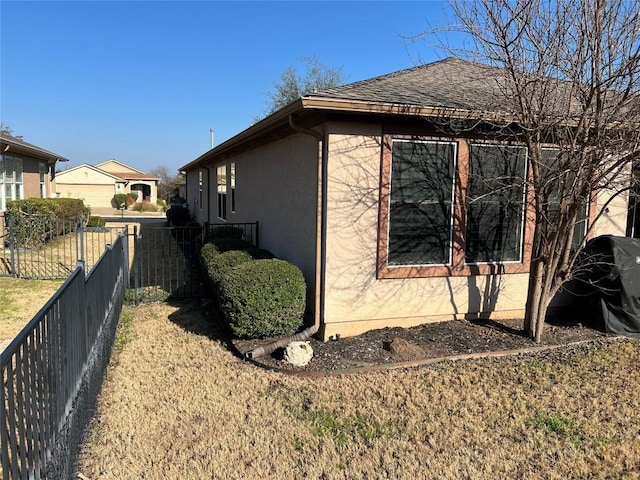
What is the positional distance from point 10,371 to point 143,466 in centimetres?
174

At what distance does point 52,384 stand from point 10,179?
1625 centimetres

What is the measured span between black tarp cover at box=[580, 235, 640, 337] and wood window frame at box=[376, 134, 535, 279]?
0.85m

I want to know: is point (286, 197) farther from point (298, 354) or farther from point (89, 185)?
point (89, 185)

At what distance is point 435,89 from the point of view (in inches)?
260

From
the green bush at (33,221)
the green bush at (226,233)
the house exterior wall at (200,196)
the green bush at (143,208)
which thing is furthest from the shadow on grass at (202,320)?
the green bush at (143,208)

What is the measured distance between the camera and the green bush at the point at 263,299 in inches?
222

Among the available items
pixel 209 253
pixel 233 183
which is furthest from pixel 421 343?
pixel 233 183

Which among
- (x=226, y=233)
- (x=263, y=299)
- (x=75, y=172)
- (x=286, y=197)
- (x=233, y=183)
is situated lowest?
(x=263, y=299)

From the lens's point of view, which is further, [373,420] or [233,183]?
[233,183]

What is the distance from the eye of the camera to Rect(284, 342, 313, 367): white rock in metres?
5.20

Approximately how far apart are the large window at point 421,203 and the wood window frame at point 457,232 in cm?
7

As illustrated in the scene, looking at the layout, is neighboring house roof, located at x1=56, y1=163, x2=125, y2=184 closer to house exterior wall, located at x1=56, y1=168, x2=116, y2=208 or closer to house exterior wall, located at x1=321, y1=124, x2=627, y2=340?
house exterior wall, located at x1=56, y1=168, x2=116, y2=208

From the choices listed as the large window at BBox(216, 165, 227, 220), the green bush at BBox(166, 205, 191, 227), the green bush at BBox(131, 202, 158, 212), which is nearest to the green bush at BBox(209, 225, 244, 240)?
the large window at BBox(216, 165, 227, 220)

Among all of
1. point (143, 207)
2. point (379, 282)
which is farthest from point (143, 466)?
point (143, 207)
